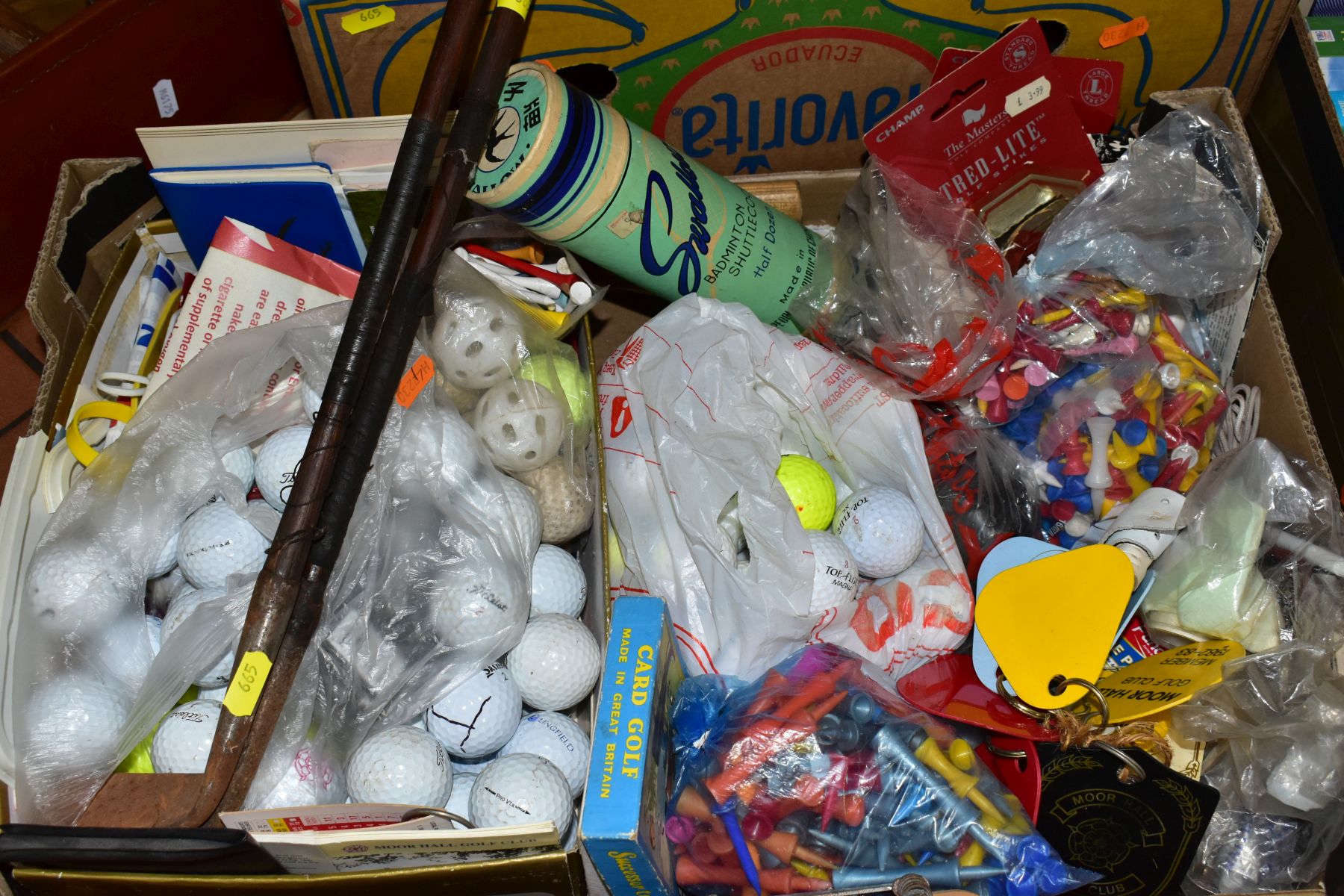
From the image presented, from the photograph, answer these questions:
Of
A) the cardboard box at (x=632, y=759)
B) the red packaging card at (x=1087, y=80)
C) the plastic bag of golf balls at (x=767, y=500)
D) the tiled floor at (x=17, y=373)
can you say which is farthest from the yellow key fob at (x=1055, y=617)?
the tiled floor at (x=17, y=373)

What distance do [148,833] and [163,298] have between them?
966 millimetres

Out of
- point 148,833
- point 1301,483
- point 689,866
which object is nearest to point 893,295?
point 1301,483

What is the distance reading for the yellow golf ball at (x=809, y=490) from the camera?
1.41m

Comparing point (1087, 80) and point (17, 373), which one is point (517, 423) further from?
point (1087, 80)

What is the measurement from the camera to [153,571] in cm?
128

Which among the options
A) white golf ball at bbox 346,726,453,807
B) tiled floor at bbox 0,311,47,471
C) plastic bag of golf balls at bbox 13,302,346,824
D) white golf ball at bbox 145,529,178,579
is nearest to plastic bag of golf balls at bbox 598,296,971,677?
white golf ball at bbox 346,726,453,807

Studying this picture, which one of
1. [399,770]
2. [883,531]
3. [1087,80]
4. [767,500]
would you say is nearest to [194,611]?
[399,770]

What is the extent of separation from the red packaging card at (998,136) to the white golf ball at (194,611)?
122 cm

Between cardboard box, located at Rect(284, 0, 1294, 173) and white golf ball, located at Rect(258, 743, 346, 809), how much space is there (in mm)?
1117

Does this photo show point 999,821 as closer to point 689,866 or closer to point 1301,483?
point 689,866

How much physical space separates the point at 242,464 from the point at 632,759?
2.32ft

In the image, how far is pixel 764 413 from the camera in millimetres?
1386

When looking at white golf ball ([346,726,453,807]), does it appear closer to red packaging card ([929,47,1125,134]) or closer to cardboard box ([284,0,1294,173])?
cardboard box ([284,0,1294,173])

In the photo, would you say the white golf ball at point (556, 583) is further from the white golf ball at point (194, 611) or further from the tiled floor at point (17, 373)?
the tiled floor at point (17, 373)
